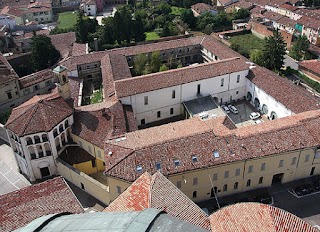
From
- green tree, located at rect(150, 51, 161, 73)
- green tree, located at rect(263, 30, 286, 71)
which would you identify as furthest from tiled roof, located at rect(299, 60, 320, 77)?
green tree, located at rect(150, 51, 161, 73)

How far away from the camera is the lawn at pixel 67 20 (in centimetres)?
10644

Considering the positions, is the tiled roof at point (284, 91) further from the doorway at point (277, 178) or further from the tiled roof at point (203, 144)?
the doorway at point (277, 178)

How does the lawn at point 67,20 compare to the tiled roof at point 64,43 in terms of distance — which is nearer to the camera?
the tiled roof at point 64,43

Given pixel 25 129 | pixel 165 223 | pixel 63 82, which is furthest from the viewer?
pixel 63 82

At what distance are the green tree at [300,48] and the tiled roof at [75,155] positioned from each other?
5536 centimetres

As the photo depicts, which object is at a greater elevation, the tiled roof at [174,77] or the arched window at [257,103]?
the tiled roof at [174,77]

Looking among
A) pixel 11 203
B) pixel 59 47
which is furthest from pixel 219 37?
pixel 11 203

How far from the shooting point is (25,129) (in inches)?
1601

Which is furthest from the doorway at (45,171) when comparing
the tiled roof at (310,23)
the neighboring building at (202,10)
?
the neighboring building at (202,10)

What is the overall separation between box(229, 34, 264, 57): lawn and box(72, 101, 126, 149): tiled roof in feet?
138

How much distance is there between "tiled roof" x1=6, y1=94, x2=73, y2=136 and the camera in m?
41.0

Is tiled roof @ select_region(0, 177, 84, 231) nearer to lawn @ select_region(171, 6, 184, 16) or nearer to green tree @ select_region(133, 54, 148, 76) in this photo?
green tree @ select_region(133, 54, 148, 76)

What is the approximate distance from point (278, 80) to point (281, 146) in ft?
61.6

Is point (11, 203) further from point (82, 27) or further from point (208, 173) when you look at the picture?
point (82, 27)
